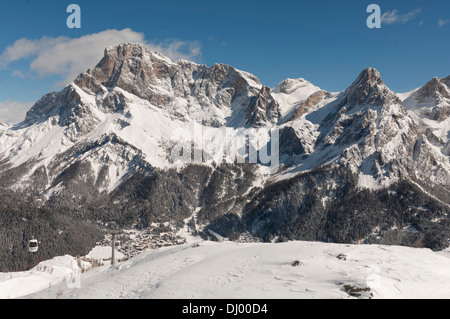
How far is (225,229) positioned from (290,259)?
174690 millimetres

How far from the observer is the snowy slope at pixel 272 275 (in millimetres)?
21359

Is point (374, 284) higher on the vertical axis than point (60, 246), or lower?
higher

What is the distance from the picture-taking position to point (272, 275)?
2461 cm

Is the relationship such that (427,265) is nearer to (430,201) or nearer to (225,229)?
(225,229)

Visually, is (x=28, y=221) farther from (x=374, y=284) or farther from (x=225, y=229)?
(x=374, y=284)

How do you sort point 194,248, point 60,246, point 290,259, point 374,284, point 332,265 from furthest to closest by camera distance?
point 60,246 < point 194,248 < point 290,259 < point 332,265 < point 374,284

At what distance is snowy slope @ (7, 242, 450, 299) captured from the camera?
2136 cm

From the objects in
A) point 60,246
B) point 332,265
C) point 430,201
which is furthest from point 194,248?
point 430,201

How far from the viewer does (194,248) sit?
113ft

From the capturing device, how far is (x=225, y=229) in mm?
199375

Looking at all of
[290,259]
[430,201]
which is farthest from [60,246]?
[430,201]
